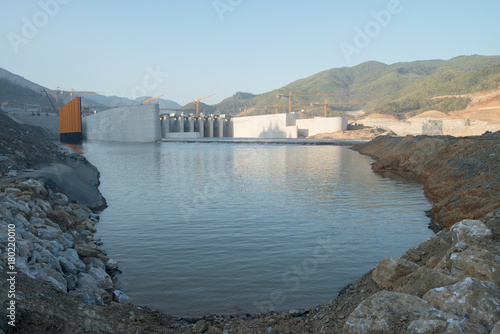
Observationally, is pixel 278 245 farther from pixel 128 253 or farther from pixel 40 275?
pixel 40 275

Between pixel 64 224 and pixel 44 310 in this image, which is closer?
pixel 44 310

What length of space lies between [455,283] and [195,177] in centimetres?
1784

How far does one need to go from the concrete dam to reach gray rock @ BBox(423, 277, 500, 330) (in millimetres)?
71659

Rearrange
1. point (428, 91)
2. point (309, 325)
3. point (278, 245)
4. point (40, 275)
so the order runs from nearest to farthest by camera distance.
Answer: point (309, 325) → point (40, 275) → point (278, 245) → point (428, 91)

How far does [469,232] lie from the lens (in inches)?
211

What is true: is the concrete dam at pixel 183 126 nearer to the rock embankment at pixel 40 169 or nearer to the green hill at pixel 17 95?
the rock embankment at pixel 40 169

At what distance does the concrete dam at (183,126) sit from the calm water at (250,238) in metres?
57.2

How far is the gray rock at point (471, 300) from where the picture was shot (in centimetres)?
345

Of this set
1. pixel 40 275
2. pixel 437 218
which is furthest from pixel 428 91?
pixel 40 275

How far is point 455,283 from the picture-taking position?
403 centimetres

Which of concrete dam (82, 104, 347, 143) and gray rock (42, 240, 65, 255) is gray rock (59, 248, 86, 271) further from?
concrete dam (82, 104, 347, 143)

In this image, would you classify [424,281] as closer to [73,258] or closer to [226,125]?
[73,258]

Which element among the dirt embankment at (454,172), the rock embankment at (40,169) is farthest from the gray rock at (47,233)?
the dirt embankment at (454,172)

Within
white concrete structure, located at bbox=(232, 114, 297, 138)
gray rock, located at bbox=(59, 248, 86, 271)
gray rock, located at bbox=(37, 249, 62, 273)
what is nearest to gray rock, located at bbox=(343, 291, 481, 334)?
gray rock, located at bbox=(37, 249, 62, 273)
